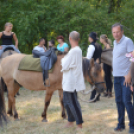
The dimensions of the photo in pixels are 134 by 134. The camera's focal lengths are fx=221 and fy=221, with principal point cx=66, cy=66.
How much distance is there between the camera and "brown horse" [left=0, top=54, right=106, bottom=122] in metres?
4.58

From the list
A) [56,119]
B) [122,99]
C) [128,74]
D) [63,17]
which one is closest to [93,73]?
[122,99]

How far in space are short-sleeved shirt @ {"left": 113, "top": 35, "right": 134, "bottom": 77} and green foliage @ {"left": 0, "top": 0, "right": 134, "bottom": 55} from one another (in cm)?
640

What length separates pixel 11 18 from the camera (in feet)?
31.1

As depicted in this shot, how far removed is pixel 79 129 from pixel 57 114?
1.54m

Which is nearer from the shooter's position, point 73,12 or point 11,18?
point 11,18

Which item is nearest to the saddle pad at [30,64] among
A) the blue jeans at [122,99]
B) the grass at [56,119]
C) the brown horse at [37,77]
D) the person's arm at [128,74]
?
the brown horse at [37,77]

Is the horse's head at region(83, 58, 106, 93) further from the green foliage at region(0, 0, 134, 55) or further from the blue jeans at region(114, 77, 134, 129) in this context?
the green foliage at region(0, 0, 134, 55)

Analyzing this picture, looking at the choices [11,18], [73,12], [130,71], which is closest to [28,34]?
[11,18]

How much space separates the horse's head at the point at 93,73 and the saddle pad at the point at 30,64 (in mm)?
994

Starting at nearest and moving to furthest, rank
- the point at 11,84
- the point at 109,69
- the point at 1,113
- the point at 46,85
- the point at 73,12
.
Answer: the point at 1,113 < the point at 46,85 < the point at 11,84 < the point at 109,69 < the point at 73,12

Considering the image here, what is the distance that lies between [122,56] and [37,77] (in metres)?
1.99

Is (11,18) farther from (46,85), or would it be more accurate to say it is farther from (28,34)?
(46,85)

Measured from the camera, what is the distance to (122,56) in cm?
369

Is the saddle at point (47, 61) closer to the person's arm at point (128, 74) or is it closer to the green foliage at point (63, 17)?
the person's arm at point (128, 74)
